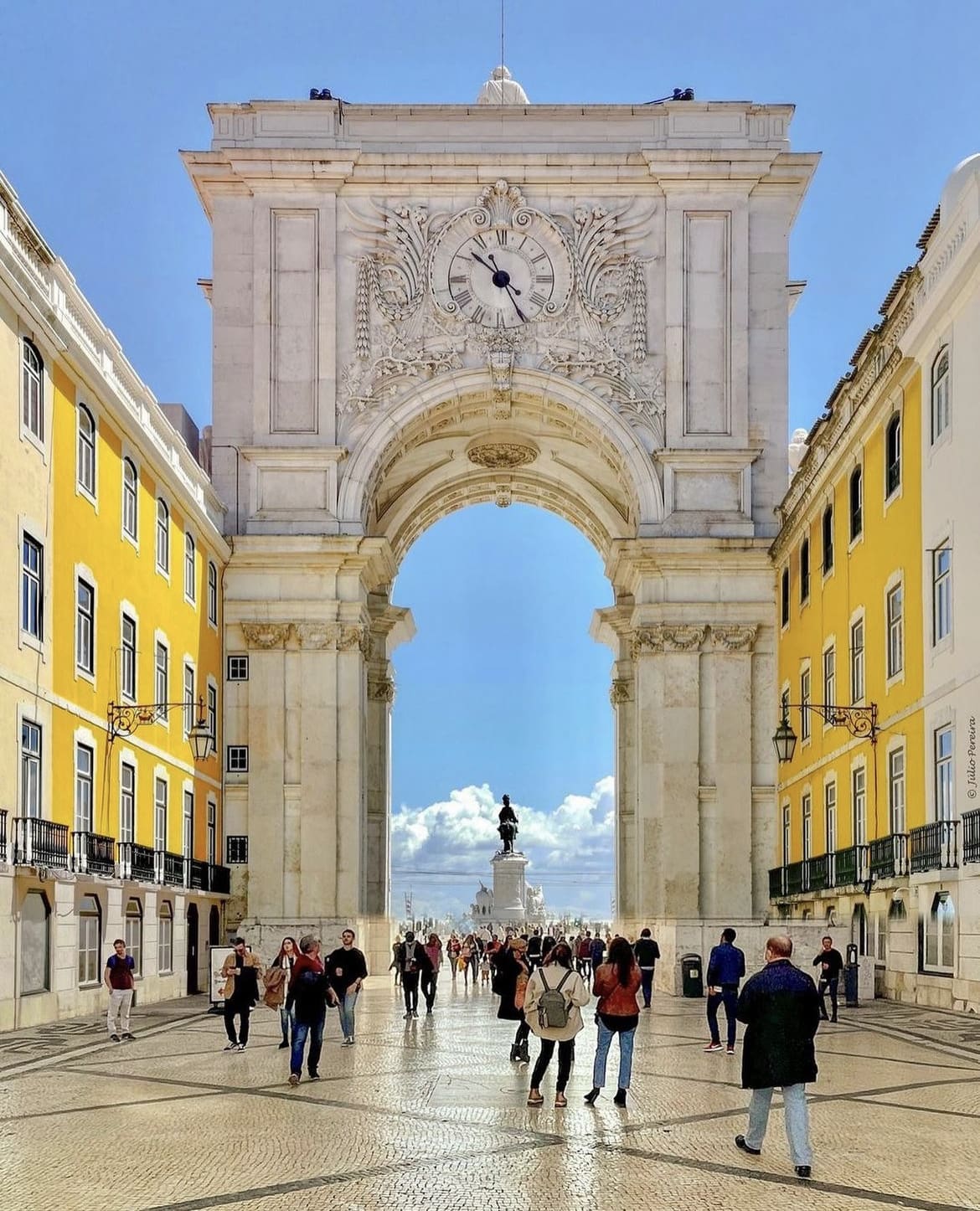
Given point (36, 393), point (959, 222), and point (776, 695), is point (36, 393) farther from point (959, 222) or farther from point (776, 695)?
point (776, 695)

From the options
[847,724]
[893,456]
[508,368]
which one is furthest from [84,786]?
[508,368]

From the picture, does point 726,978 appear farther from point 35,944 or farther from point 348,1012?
point 35,944

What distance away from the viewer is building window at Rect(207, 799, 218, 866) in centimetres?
4072

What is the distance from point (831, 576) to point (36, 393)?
17335mm

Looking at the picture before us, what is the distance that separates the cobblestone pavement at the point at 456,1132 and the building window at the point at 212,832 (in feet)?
63.1

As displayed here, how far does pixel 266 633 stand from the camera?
42.9m

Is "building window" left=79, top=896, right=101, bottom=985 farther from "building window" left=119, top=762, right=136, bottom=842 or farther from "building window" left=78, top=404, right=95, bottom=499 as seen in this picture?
"building window" left=78, top=404, right=95, bottom=499

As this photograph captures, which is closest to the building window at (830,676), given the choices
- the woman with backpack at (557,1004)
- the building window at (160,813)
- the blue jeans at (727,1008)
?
the building window at (160,813)

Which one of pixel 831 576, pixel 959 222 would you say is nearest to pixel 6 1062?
pixel 959 222

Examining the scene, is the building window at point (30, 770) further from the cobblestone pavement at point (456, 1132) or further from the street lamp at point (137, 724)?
the cobblestone pavement at point (456, 1132)

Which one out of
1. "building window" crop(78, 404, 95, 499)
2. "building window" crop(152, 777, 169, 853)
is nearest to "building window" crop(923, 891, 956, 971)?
"building window" crop(152, 777, 169, 853)

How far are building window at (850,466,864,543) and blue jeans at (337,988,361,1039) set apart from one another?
15.8 m

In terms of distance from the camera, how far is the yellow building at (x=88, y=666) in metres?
24.6

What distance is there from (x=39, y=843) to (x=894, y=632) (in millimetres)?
15134
